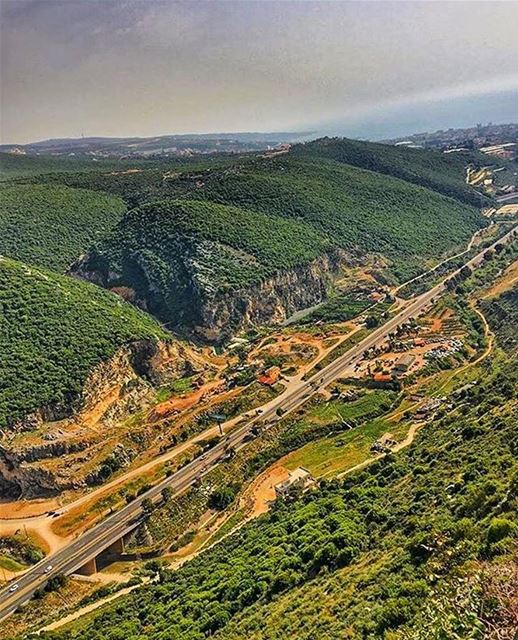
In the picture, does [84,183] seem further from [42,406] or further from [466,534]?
[466,534]

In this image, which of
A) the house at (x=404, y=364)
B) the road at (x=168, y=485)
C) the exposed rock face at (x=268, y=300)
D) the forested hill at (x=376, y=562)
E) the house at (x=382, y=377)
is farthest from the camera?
the exposed rock face at (x=268, y=300)

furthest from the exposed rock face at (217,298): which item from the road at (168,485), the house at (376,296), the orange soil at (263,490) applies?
the orange soil at (263,490)

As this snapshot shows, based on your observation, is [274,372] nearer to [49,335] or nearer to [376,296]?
[49,335]

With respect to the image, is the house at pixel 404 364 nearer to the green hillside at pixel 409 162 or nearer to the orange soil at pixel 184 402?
the orange soil at pixel 184 402

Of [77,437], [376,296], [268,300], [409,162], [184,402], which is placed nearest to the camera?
[77,437]

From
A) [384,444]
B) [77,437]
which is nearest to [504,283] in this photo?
[384,444]

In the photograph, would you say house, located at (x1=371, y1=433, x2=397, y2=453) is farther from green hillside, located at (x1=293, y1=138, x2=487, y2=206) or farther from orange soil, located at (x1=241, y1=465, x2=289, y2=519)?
green hillside, located at (x1=293, y1=138, x2=487, y2=206)

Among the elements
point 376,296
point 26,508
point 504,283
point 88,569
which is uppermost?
point 504,283

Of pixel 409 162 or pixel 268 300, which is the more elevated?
pixel 409 162

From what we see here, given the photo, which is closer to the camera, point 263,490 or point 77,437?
point 263,490
